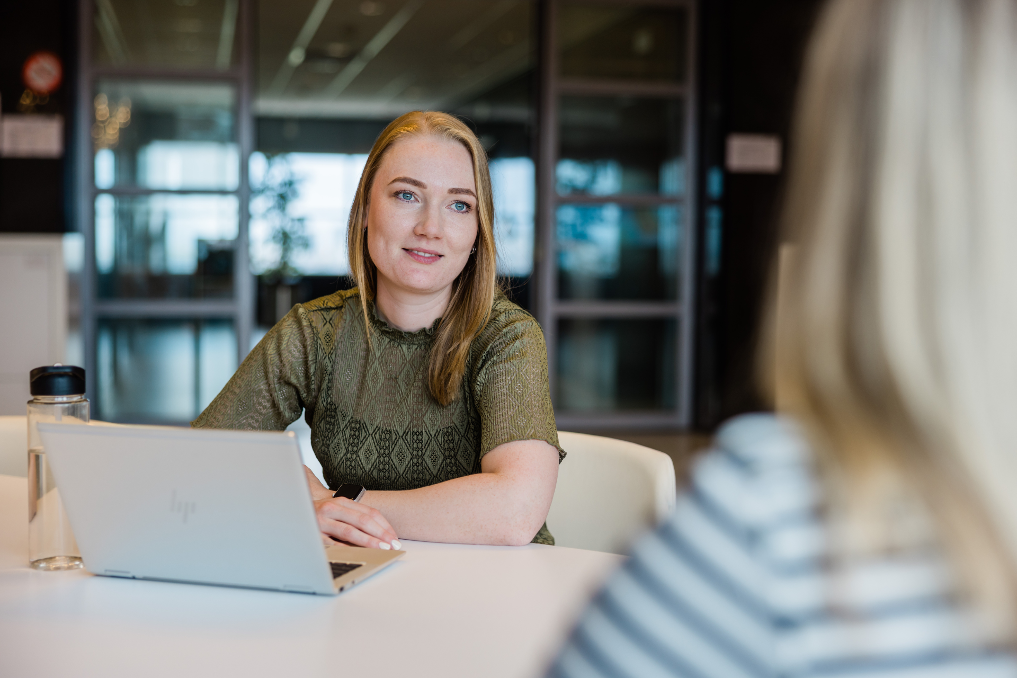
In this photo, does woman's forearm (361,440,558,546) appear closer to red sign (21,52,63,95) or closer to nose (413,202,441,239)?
nose (413,202,441,239)

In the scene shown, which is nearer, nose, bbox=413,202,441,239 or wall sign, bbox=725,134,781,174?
nose, bbox=413,202,441,239

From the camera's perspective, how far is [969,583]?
44cm

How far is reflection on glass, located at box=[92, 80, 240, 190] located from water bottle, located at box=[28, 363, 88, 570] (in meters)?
4.58

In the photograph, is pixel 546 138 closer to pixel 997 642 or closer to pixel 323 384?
pixel 323 384

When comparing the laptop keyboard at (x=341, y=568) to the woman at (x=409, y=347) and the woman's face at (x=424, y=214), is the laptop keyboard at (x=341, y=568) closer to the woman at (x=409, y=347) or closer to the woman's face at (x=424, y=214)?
the woman at (x=409, y=347)

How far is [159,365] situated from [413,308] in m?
4.30

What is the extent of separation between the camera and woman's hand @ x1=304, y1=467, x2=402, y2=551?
131cm

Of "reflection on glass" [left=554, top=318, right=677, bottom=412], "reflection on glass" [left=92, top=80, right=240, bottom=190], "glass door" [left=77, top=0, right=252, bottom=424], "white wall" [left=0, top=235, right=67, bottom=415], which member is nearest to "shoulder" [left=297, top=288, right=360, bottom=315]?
"white wall" [left=0, top=235, right=67, bottom=415]

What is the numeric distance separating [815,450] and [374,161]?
146 centimetres

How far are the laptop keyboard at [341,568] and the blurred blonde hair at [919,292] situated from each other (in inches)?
30.9

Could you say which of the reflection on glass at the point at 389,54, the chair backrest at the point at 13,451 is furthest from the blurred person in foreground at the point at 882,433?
the reflection on glass at the point at 389,54

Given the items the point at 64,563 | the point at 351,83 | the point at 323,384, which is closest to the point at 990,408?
the point at 64,563

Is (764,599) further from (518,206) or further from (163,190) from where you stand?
(518,206)

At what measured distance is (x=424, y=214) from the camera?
175cm
